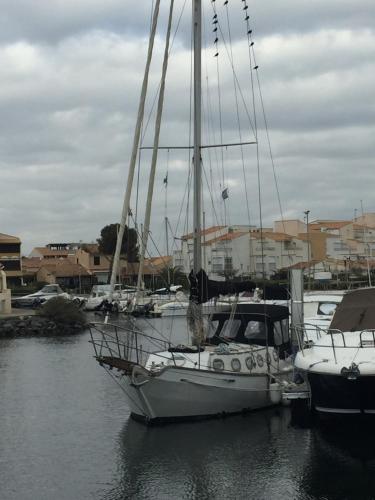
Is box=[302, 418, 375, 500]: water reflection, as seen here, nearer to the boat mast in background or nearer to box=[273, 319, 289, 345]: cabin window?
box=[273, 319, 289, 345]: cabin window

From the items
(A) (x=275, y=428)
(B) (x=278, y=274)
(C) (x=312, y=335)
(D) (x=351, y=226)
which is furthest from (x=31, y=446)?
(D) (x=351, y=226)

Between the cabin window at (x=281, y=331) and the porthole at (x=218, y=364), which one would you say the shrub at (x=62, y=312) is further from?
the porthole at (x=218, y=364)

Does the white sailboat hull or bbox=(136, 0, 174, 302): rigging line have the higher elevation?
bbox=(136, 0, 174, 302): rigging line

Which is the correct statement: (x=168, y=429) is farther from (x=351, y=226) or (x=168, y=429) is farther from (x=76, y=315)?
(x=351, y=226)

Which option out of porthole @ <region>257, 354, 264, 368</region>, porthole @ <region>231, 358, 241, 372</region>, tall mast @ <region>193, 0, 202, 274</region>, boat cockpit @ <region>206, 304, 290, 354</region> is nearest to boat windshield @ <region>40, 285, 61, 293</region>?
boat cockpit @ <region>206, 304, 290, 354</region>

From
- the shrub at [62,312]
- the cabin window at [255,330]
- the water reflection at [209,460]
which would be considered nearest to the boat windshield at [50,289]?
the shrub at [62,312]

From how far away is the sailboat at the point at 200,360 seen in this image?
20.2 m

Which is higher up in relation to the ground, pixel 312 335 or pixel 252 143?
pixel 252 143

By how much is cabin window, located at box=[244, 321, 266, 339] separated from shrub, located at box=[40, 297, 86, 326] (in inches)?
1450

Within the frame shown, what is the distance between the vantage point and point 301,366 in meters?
20.0

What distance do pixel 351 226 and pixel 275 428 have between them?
115 meters

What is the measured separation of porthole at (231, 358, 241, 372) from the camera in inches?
843

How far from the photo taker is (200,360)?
21.2 metres

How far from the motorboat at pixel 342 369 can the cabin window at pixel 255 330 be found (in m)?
2.18
